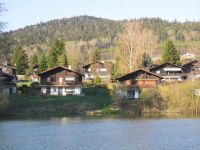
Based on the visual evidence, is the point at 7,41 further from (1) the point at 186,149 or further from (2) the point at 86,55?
(2) the point at 86,55

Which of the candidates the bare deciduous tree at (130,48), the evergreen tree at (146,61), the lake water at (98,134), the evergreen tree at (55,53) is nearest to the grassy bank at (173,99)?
the lake water at (98,134)

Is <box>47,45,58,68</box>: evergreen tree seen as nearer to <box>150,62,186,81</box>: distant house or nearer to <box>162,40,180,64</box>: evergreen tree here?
<box>150,62,186,81</box>: distant house

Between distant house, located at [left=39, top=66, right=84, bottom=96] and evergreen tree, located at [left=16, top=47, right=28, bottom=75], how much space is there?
28.3m

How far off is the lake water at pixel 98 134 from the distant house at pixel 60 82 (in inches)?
974

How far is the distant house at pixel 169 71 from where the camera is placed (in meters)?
92.1

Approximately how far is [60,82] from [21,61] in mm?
32019

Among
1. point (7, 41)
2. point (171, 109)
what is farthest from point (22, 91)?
point (7, 41)

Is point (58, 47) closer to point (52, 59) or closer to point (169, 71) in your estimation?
point (52, 59)

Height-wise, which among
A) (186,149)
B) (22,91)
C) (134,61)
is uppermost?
(134,61)

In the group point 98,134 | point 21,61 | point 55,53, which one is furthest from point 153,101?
point 21,61

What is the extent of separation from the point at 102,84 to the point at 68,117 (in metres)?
23.8

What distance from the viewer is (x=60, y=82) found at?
8012cm

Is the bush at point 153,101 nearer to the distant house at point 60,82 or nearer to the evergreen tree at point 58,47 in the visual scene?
the distant house at point 60,82

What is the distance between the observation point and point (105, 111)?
212 ft
